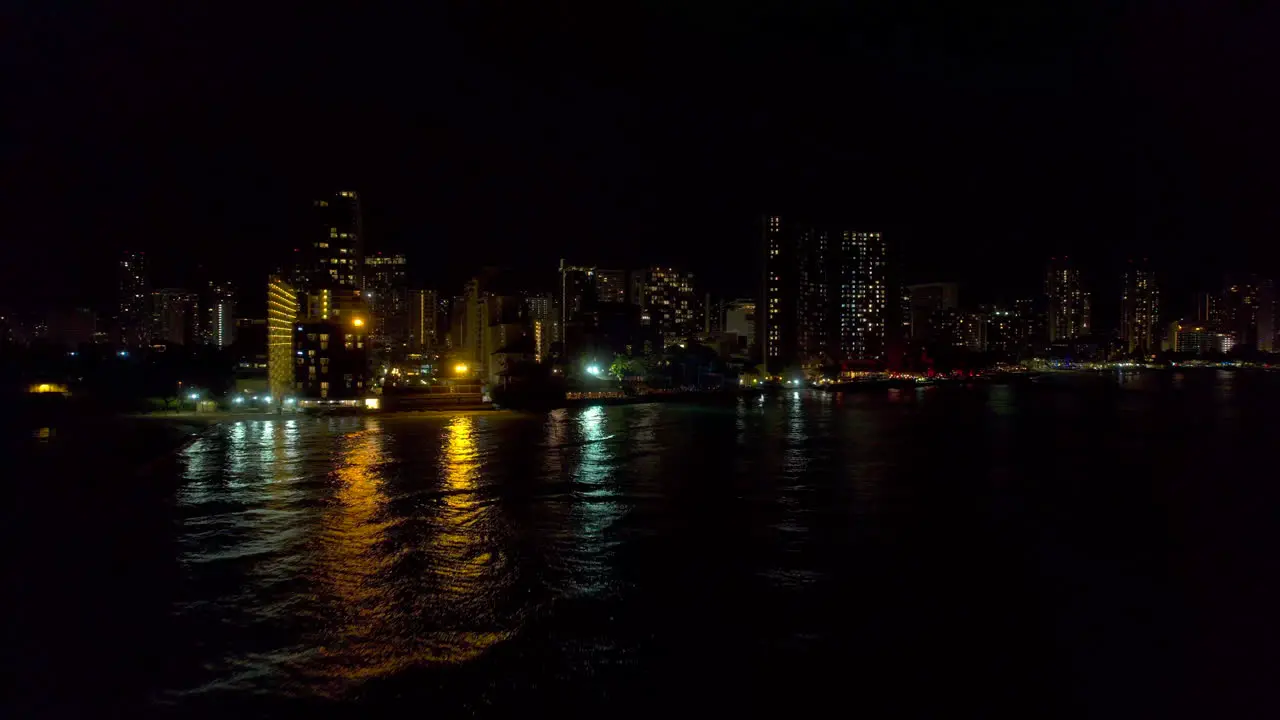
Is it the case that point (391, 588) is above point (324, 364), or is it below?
below

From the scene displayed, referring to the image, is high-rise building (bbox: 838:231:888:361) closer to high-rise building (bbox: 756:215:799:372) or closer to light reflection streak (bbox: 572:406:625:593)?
high-rise building (bbox: 756:215:799:372)

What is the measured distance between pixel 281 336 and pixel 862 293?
78.5m

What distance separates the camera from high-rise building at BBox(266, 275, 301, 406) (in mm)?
35406

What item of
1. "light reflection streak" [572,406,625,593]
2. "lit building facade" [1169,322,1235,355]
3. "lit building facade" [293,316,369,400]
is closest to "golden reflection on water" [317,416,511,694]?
"light reflection streak" [572,406,625,593]

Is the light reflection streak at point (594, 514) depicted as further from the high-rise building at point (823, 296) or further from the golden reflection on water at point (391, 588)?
the high-rise building at point (823, 296)

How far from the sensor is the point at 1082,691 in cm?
517

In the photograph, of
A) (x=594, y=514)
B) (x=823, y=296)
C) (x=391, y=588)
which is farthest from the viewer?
(x=823, y=296)

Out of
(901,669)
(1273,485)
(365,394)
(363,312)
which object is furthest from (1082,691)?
(363,312)

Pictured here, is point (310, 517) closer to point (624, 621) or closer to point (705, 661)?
point (624, 621)

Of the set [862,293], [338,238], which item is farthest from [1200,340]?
[338,238]

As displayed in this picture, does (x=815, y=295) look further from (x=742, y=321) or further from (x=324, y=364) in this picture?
(x=324, y=364)

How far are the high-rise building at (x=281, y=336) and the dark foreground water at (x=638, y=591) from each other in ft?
68.3

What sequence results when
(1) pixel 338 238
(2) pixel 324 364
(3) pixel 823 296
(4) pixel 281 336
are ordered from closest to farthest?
(2) pixel 324 364 < (4) pixel 281 336 < (1) pixel 338 238 < (3) pixel 823 296

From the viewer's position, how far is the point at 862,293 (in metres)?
99.6
